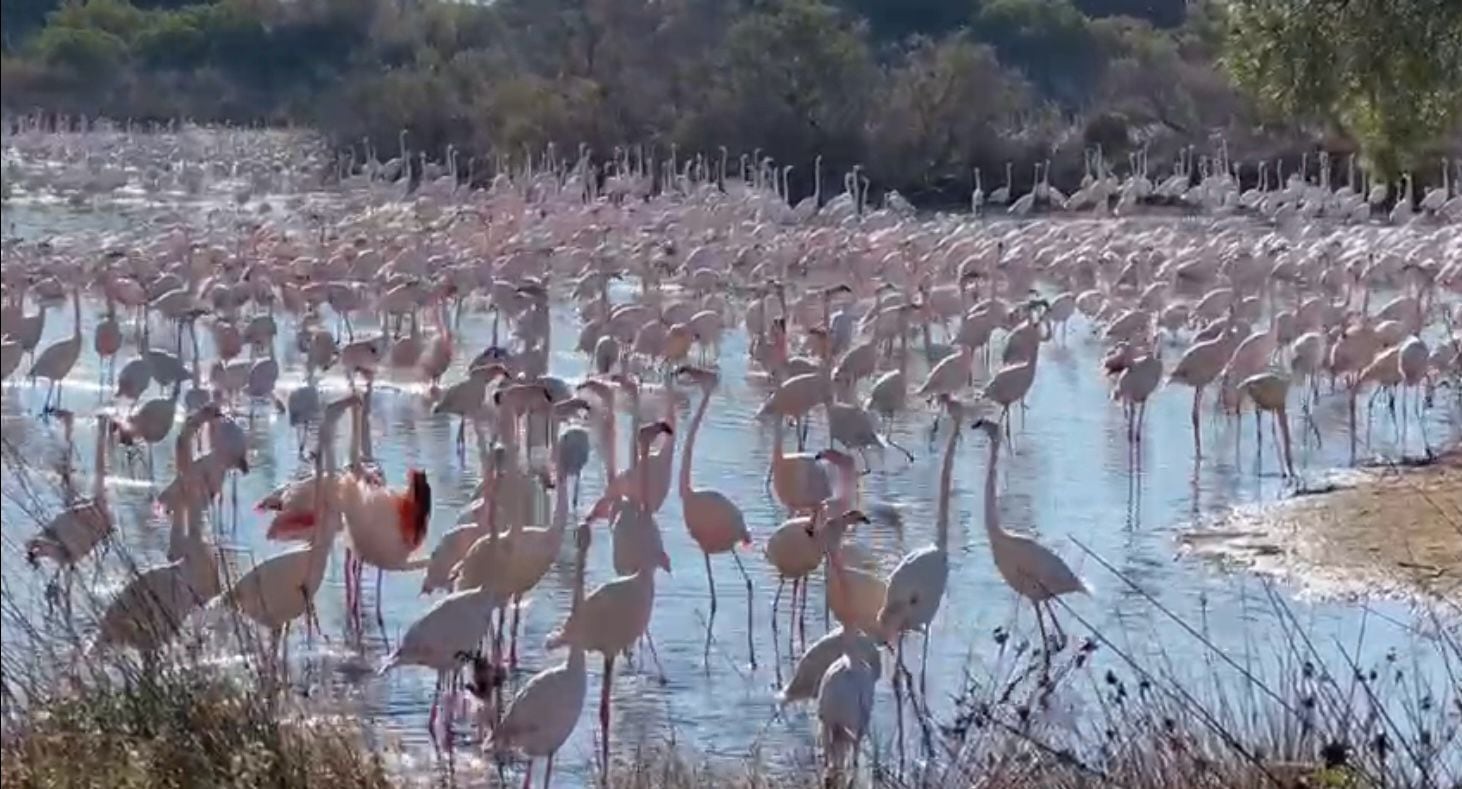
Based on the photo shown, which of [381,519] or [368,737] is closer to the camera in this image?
[368,737]

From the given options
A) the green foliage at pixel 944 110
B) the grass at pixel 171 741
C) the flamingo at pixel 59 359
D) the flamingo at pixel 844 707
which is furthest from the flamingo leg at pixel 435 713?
the green foliage at pixel 944 110

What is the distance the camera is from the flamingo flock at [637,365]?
289 inches

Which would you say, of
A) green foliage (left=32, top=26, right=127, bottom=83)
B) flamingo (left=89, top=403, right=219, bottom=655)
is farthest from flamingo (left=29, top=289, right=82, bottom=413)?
green foliage (left=32, top=26, right=127, bottom=83)

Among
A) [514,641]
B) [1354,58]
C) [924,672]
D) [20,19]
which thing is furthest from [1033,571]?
[20,19]

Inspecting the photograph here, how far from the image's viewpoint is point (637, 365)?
15727 millimetres

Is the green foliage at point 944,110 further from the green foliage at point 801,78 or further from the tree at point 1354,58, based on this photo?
the tree at point 1354,58

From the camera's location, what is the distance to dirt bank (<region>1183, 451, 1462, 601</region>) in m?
9.77

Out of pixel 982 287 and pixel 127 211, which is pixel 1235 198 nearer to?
pixel 982 287

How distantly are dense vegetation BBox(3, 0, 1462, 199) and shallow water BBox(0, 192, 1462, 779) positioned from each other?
786mm

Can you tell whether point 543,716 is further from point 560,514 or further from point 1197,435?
point 1197,435

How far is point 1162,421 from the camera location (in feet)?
51.1

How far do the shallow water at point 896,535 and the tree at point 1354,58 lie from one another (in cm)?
195

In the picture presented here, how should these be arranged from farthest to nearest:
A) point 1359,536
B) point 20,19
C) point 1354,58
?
point 1359,536, point 1354,58, point 20,19

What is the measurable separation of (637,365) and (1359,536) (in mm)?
6108
